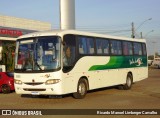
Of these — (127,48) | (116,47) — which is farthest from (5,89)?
(127,48)

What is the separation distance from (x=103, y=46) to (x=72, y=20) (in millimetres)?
14842

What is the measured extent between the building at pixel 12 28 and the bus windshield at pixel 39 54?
27.4 meters

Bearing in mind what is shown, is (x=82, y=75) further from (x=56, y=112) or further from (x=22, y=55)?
(x=56, y=112)

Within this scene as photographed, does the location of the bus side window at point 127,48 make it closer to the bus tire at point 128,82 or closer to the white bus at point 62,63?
the bus tire at point 128,82

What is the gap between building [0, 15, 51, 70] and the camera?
47.5 metres

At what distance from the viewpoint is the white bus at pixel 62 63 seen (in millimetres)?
16531

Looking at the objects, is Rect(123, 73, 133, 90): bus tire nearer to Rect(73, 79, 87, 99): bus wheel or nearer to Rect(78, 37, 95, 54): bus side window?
Rect(78, 37, 95, 54): bus side window

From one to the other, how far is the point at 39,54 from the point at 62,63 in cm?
110

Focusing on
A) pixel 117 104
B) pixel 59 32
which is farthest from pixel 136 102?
pixel 59 32

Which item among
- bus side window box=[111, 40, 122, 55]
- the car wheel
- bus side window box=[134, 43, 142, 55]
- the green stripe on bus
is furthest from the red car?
bus side window box=[134, 43, 142, 55]

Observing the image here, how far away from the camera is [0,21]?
5300 centimetres

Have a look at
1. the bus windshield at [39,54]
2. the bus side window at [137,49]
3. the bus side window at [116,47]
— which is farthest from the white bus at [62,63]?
the bus side window at [137,49]

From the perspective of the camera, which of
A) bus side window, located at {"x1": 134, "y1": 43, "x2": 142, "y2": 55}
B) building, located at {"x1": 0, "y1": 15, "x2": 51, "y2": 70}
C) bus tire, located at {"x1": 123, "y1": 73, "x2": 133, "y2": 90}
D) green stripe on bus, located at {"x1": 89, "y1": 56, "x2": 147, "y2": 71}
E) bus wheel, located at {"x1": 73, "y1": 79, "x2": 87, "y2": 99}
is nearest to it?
bus wheel, located at {"x1": 73, "y1": 79, "x2": 87, "y2": 99}

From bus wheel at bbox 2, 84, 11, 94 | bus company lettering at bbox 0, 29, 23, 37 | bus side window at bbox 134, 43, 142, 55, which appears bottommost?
bus wheel at bbox 2, 84, 11, 94
